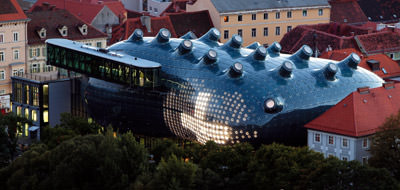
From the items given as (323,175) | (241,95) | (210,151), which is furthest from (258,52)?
(323,175)

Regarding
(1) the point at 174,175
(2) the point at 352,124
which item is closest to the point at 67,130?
(1) the point at 174,175

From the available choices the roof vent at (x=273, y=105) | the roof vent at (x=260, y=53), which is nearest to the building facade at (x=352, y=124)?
the roof vent at (x=273, y=105)

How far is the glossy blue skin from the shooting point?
186125 mm

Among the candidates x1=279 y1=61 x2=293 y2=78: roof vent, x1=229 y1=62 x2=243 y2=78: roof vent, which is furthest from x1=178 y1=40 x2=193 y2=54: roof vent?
x1=279 y1=61 x2=293 y2=78: roof vent

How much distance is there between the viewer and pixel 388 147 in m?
171

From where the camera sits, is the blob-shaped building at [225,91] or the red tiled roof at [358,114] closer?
the red tiled roof at [358,114]

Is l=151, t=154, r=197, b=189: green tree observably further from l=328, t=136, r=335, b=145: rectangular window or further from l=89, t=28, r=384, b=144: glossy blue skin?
l=328, t=136, r=335, b=145: rectangular window

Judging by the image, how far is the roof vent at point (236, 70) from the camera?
618 feet

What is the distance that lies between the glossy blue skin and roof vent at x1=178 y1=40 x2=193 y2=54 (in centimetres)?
71

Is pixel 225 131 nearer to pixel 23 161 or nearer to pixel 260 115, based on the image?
pixel 260 115

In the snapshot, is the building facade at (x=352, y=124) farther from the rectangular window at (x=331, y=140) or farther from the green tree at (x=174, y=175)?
the green tree at (x=174, y=175)

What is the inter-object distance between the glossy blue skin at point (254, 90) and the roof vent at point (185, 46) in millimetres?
707

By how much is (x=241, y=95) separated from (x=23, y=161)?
33.5 meters

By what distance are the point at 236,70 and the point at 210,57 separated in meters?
6.01
